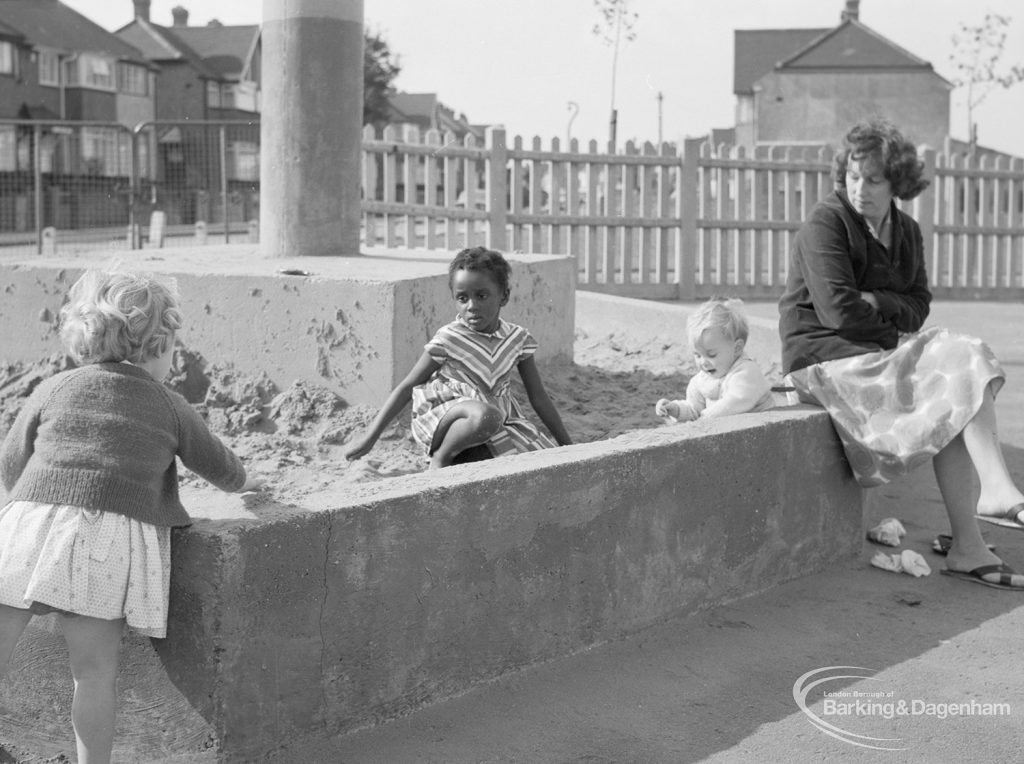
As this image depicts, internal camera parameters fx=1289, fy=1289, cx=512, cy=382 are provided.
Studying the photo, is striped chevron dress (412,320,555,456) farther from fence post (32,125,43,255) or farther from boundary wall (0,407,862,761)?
fence post (32,125,43,255)

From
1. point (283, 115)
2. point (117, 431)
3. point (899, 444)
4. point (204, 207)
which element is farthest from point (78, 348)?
point (204, 207)

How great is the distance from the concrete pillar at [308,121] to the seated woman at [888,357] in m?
2.32

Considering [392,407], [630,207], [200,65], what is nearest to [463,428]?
[392,407]

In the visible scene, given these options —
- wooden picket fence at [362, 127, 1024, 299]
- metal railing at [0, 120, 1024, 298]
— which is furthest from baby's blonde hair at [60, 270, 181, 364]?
wooden picket fence at [362, 127, 1024, 299]

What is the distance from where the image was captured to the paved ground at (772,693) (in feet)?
10.1

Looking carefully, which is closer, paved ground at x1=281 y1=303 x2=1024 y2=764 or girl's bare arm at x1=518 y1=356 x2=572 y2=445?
paved ground at x1=281 y1=303 x2=1024 y2=764

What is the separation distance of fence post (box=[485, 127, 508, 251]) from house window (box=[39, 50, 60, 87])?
1448 inches

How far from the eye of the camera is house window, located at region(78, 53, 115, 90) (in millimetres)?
47625

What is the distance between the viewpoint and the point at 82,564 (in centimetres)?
268

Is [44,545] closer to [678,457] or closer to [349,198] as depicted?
[678,457]

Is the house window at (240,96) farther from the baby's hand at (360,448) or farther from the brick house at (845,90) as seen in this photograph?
the baby's hand at (360,448)

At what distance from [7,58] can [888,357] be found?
141ft

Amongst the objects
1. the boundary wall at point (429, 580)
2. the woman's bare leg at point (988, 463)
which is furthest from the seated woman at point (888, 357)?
the boundary wall at point (429, 580)

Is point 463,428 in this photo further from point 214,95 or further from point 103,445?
point 214,95
